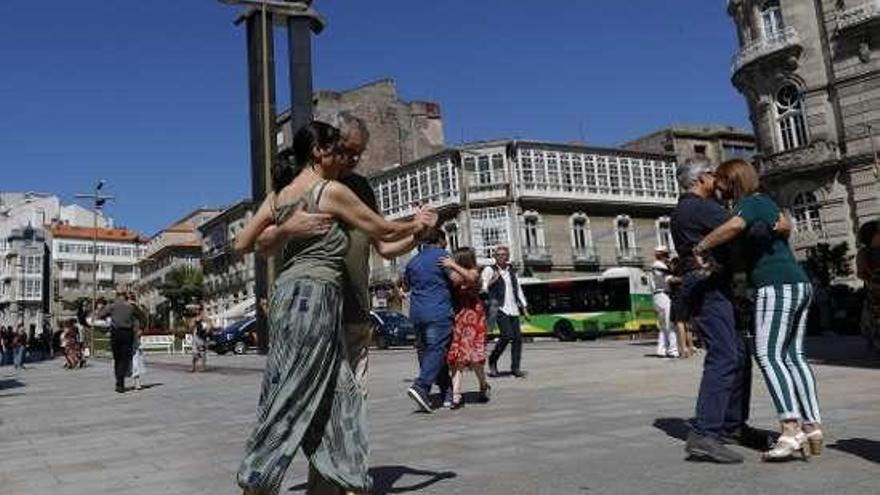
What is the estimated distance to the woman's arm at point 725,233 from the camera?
4668 millimetres

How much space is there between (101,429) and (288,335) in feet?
18.4

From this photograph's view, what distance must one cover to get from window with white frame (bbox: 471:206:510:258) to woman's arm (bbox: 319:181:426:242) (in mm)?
46592

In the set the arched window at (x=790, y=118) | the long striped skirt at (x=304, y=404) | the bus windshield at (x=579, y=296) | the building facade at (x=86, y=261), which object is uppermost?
the building facade at (x=86, y=261)

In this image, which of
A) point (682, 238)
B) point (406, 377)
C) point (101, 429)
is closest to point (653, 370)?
point (406, 377)

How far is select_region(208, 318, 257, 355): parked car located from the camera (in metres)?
32.7

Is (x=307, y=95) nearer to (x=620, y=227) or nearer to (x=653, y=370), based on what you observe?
(x=653, y=370)

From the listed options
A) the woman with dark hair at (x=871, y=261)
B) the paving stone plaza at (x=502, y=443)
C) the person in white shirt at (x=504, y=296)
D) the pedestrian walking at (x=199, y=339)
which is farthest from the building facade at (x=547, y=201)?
the woman with dark hair at (x=871, y=261)

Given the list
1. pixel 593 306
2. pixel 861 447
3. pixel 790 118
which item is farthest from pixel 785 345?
pixel 790 118

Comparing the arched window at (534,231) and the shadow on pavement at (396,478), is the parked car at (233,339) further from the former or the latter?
the shadow on pavement at (396,478)

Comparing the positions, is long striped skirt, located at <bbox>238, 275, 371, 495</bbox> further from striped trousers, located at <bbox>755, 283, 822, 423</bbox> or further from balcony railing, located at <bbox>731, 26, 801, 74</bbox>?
balcony railing, located at <bbox>731, 26, 801, 74</bbox>

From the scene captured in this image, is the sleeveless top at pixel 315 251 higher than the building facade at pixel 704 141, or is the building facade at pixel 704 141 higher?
the building facade at pixel 704 141

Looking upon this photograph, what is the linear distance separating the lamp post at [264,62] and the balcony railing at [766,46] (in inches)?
769

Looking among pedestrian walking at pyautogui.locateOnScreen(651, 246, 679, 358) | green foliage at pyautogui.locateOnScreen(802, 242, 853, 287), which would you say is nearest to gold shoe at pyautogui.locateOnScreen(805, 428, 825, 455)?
pedestrian walking at pyautogui.locateOnScreen(651, 246, 679, 358)

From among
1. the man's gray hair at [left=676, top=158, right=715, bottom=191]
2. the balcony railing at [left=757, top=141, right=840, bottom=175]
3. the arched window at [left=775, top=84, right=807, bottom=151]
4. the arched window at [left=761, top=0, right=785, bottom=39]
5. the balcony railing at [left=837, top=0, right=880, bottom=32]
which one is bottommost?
the man's gray hair at [left=676, top=158, right=715, bottom=191]
